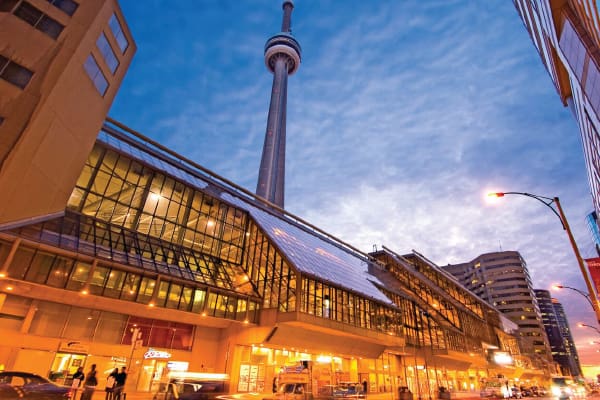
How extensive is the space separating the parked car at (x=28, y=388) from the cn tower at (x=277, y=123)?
74.9m

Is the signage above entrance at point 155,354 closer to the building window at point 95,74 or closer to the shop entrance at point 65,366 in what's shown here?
the shop entrance at point 65,366

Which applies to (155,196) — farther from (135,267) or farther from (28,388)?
(28,388)

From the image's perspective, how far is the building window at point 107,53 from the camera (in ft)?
77.6

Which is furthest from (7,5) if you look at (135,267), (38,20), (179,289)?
(179,289)

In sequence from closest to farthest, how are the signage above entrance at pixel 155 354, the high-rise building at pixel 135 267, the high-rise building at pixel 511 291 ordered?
the high-rise building at pixel 135 267 → the signage above entrance at pixel 155 354 → the high-rise building at pixel 511 291

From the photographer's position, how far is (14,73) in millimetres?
19688

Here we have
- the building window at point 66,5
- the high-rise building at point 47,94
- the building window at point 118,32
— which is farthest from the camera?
the building window at point 118,32

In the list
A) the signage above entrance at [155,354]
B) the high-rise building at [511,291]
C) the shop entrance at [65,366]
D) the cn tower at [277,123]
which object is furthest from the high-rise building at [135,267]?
the high-rise building at [511,291]

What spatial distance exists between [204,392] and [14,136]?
18.4 metres

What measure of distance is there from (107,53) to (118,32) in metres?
2.38

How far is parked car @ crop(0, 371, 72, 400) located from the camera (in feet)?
42.1

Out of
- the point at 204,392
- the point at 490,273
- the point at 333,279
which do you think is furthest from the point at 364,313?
the point at 490,273

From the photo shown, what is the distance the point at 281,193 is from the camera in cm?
9569

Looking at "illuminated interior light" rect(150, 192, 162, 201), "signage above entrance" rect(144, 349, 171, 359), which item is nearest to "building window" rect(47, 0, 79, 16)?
"illuminated interior light" rect(150, 192, 162, 201)
